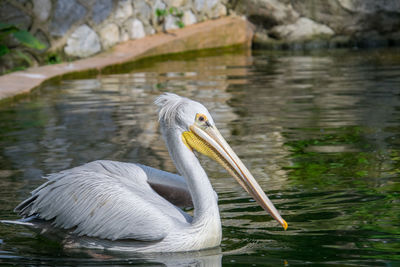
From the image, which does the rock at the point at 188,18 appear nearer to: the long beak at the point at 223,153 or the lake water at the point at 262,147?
the lake water at the point at 262,147

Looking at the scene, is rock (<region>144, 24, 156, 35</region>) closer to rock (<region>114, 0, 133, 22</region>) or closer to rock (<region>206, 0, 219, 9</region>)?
rock (<region>114, 0, 133, 22</region>)

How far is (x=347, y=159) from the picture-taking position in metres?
4.50

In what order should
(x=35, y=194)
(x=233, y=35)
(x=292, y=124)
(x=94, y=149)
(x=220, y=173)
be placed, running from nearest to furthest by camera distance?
(x=35, y=194) → (x=220, y=173) → (x=94, y=149) → (x=292, y=124) → (x=233, y=35)

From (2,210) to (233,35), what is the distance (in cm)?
917

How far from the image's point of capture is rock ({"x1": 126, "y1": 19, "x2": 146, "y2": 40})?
11.1 metres


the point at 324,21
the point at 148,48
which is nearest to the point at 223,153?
the point at 148,48

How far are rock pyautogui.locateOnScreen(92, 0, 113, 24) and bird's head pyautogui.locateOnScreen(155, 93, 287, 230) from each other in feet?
25.4

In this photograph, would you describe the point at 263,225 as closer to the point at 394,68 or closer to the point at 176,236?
the point at 176,236

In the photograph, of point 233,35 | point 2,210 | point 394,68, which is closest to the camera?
point 2,210

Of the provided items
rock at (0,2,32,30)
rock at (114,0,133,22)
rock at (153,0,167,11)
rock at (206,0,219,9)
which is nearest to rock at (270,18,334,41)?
rock at (206,0,219,9)

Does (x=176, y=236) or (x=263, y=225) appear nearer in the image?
(x=176, y=236)

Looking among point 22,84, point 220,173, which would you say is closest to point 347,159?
point 220,173

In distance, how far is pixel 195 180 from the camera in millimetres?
2973

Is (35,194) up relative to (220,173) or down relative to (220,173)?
up
